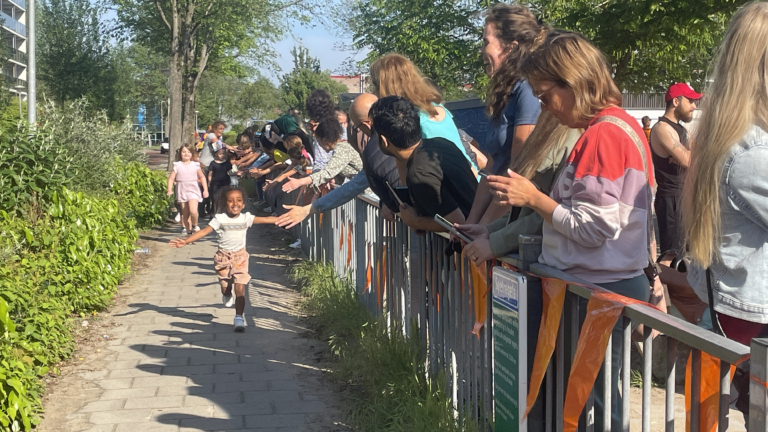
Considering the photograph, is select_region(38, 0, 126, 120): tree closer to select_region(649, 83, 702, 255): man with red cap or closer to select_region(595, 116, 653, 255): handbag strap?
select_region(649, 83, 702, 255): man with red cap

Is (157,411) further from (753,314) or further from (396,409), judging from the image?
(753,314)

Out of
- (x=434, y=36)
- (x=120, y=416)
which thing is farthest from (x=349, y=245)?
(x=434, y=36)

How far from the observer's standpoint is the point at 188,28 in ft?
103

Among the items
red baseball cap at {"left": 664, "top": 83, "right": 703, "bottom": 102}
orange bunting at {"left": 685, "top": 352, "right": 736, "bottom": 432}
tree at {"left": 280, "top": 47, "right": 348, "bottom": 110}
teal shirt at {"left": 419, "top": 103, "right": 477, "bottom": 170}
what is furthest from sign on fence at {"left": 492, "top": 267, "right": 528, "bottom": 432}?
tree at {"left": 280, "top": 47, "right": 348, "bottom": 110}

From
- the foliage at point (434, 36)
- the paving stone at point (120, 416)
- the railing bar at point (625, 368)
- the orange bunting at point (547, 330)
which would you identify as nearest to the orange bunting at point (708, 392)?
the railing bar at point (625, 368)

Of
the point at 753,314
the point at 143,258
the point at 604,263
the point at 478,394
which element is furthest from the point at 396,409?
the point at 143,258

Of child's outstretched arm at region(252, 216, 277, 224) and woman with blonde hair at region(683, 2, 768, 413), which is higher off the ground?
woman with blonde hair at region(683, 2, 768, 413)

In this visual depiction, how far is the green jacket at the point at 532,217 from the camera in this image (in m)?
3.19

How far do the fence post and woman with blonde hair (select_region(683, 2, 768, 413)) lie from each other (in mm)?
752

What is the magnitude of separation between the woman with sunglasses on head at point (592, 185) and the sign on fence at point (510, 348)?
184mm

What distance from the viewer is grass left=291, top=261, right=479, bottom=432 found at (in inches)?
167

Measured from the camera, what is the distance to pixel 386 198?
5172 mm

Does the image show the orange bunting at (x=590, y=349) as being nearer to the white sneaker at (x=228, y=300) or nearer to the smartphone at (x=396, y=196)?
the smartphone at (x=396, y=196)

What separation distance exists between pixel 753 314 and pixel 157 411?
371cm
